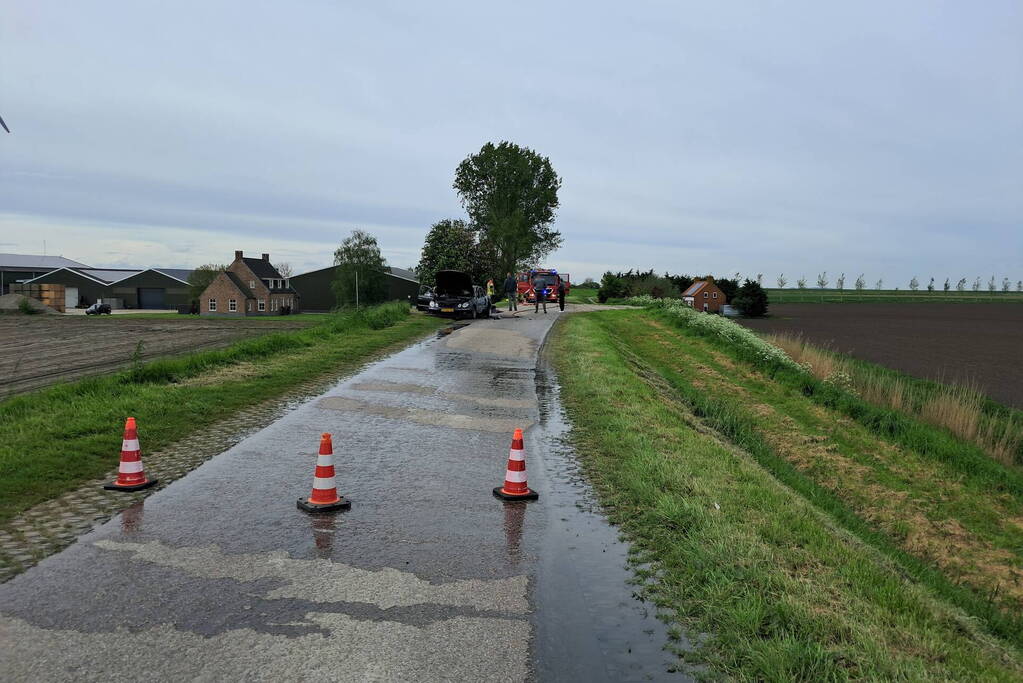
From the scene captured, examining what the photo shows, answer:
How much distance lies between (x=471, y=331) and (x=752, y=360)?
947cm

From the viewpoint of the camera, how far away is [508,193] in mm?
70875

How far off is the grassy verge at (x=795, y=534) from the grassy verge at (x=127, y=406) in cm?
533

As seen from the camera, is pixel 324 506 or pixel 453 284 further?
pixel 453 284

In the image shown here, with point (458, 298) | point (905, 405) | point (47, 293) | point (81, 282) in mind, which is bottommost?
point (905, 405)

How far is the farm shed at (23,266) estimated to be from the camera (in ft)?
361

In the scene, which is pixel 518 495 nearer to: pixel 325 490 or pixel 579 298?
pixel 325 490

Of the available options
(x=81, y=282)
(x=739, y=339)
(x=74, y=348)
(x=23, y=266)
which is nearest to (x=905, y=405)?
(x=739, y=339)

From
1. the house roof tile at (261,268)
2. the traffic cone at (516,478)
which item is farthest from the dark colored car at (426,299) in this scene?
the house roof tile at (261,268)

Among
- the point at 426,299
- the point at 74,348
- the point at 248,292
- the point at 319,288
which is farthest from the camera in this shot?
the point at 319,288

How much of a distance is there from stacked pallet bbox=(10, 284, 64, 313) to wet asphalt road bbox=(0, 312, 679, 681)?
73297 millimetres

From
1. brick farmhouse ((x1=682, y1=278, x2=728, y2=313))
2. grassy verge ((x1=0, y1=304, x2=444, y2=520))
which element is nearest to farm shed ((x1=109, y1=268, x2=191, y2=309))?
brick farmhouse ((x1=682, y1=278, x2=728, y2=313))

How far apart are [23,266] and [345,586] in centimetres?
13438

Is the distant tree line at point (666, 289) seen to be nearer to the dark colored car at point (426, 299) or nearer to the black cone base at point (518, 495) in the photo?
the dark colored car at point (426, 299)

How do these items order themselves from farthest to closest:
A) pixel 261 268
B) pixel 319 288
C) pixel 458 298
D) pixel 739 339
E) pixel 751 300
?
pixel 319 288 < pixel 261 268 < pixel 751 300 < pixel 458 298 < pixel 739 339
